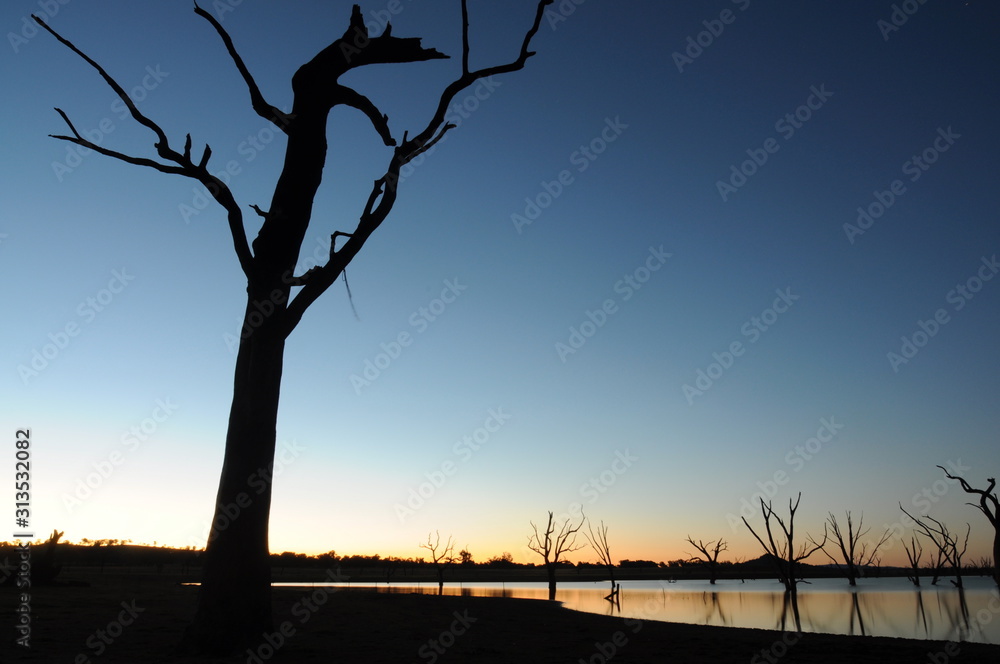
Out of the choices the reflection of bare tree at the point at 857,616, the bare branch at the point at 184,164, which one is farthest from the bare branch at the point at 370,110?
the reflection of bare tree at the point at 857,616

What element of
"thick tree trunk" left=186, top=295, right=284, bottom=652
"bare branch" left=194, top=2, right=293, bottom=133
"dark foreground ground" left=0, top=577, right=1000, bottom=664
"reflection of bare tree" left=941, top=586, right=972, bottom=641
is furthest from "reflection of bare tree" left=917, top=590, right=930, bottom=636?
"bare branch" left=194, top=2, right=293, bottom=133

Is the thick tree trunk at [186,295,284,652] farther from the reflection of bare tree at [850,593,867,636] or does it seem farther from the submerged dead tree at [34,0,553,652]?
the reflection of bare tree at [850,593,867,636]

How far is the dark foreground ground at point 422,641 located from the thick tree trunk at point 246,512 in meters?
0.30

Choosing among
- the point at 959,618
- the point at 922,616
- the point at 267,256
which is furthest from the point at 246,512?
the point at 922,616

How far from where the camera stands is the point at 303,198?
8.47 m

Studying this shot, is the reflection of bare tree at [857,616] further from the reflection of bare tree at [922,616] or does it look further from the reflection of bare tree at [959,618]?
the reflection of bare tree at [959,618]

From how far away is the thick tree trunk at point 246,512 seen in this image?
696 cm

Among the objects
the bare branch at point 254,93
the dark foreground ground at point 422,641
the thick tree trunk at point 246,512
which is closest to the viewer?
the thick tree trunk at point 246,512

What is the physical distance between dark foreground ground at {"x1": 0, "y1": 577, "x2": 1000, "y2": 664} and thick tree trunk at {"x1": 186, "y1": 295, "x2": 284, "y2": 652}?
30 centimetres

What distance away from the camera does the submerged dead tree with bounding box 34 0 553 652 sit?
7133 mm

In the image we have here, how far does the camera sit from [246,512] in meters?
7.30

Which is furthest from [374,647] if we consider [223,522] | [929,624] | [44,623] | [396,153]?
[929,624]

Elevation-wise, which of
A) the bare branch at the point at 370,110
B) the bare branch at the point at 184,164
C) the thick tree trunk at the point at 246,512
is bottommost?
the thick tree trunk at the point at 246,512

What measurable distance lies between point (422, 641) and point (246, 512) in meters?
3.74
